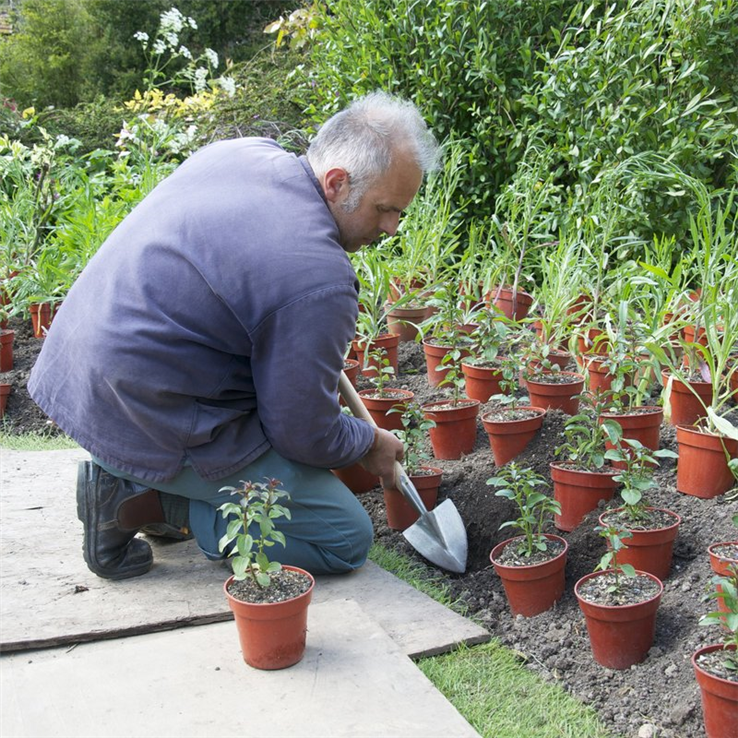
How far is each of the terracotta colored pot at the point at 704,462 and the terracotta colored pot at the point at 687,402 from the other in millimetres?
298

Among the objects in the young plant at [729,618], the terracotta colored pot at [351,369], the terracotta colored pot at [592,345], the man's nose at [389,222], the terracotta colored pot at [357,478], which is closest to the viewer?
the young plant at [729,618]

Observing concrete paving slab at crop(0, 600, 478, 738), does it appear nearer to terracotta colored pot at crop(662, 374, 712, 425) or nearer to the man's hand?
the man's hand

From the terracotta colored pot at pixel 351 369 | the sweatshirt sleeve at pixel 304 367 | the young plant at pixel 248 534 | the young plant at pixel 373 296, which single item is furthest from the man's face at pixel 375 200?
the young plant at pixel 373 296

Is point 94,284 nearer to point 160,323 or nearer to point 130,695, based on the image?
point 160,323

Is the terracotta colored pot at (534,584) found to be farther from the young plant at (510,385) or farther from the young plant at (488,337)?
the young plant at (488,337)

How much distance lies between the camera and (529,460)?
328 centimetres

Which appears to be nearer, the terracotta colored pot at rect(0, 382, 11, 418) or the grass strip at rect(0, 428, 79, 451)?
the grass strip at rect(0, 428, 79, 451)

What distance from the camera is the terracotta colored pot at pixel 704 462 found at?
9.31ft

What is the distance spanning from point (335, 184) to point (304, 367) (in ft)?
1.83

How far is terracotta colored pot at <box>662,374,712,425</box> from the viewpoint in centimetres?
321

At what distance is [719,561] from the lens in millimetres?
2324

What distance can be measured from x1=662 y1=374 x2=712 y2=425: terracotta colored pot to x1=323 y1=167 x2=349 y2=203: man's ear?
4.54 ft

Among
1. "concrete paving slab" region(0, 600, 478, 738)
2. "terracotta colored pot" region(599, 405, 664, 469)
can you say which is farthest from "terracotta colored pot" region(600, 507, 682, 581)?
"concrete paving slab" region(0, 600, 478, 738)

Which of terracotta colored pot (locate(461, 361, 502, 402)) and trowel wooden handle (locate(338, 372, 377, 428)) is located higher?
trowel wooden handle (locate(338, 372, 377, 428))
